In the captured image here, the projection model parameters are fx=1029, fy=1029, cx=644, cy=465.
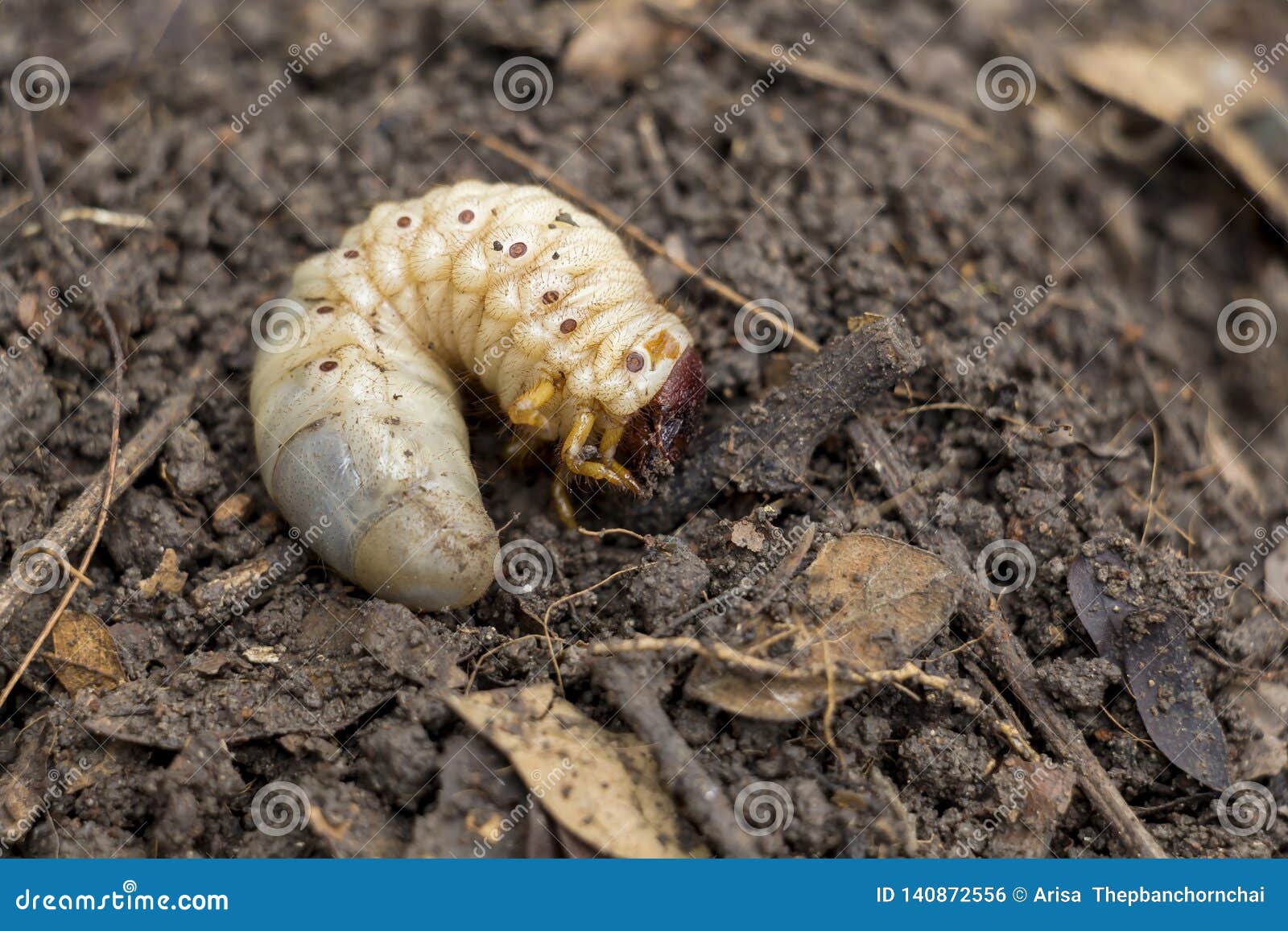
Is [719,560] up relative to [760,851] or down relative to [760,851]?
up

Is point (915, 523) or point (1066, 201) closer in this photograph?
point (915, 523)

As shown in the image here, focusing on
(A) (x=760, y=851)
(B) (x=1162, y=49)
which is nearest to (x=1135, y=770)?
(A) (x=760, y=851)

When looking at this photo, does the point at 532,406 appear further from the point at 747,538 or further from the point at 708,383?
the point at 747,538

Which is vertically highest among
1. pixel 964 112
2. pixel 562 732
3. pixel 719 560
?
pixel 964 112

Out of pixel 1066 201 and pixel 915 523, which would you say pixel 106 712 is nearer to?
pixel 915 523

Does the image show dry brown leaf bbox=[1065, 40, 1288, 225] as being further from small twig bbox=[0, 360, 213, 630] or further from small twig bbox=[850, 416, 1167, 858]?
small twig bbox=[0, 360, 213, 630]

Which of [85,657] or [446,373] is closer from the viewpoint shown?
[85,657]

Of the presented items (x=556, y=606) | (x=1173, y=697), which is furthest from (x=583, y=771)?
(x=1173, y=697)
